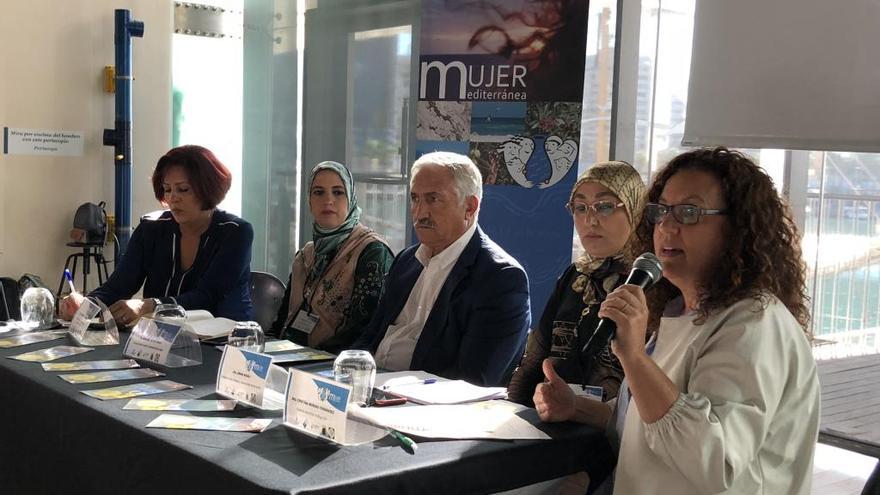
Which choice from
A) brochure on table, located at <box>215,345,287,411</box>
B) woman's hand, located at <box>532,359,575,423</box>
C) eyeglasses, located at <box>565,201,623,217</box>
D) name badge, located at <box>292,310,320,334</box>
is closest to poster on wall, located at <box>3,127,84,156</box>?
name badge, located at <box>292,310,320,334</box>

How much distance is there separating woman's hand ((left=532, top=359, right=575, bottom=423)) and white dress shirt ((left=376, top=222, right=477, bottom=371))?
0.87 meters

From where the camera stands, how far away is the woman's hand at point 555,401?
1808mm

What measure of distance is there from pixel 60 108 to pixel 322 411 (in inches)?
152

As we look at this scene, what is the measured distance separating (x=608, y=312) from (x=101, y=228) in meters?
3.99

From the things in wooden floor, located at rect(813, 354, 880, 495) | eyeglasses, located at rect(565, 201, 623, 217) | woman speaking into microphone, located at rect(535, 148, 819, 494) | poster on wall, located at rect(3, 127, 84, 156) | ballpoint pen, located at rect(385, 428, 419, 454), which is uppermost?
poster on wall, located at rect(3, 127, 84, 156)

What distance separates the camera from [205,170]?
335cm

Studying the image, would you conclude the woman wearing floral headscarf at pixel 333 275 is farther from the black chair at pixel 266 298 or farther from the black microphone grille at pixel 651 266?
the black microphone grille at pixel 651 266

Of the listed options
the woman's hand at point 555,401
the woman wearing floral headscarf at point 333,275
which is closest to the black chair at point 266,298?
the woman wearing floral headscarf at point 333,275

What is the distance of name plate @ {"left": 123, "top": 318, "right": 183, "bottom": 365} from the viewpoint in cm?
229

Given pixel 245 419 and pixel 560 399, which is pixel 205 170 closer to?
pixel 245 419

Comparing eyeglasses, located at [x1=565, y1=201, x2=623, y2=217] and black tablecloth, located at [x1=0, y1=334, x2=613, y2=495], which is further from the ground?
eyeglasses, located at [x1=565, y1=201, x2=623, y2=217]

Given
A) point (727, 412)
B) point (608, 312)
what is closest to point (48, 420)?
point (608, 312)

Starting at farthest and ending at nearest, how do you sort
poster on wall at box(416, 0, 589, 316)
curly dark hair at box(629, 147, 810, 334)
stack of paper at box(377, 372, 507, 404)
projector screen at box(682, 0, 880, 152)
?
1. poster on wall at box(416, 0, 589, 316)
2. projector screen at box(682, 0, 880, 152)
3. stack of paper at box(377, 372, 507, 404)
4. curly dark hair at box(629, 147, 810, 334)

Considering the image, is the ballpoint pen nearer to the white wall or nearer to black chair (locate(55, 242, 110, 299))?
black chair (locate(55, 242, 110, 299))
